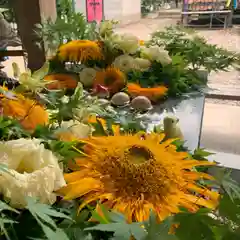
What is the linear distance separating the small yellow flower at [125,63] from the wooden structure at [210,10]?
1492mm

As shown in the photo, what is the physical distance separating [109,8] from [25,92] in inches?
72.5

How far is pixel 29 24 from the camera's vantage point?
1.49m

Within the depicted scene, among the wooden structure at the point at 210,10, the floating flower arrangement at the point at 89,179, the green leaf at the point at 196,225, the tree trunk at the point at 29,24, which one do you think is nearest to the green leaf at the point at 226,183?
the floating flower arrangement at the point at 89,179

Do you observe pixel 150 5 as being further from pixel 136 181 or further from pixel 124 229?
pixel 124 229

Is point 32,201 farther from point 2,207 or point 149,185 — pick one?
point 149,185

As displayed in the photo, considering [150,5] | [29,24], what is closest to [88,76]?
[29,24]

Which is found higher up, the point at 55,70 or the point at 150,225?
the point at 150,225

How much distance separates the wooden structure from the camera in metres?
2.50

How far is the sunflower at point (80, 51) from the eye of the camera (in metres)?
1.15

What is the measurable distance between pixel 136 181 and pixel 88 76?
789 millimetres

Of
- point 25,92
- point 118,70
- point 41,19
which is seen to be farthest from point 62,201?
point 41,19

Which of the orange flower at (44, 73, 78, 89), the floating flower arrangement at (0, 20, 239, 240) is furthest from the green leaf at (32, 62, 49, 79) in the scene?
the orange flower at (44, 73, 78, 89)

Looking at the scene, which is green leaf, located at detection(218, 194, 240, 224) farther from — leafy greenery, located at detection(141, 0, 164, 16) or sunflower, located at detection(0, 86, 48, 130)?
leafy greenery, located at detection(141, 0, 164, 16)

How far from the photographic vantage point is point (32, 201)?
29cm
